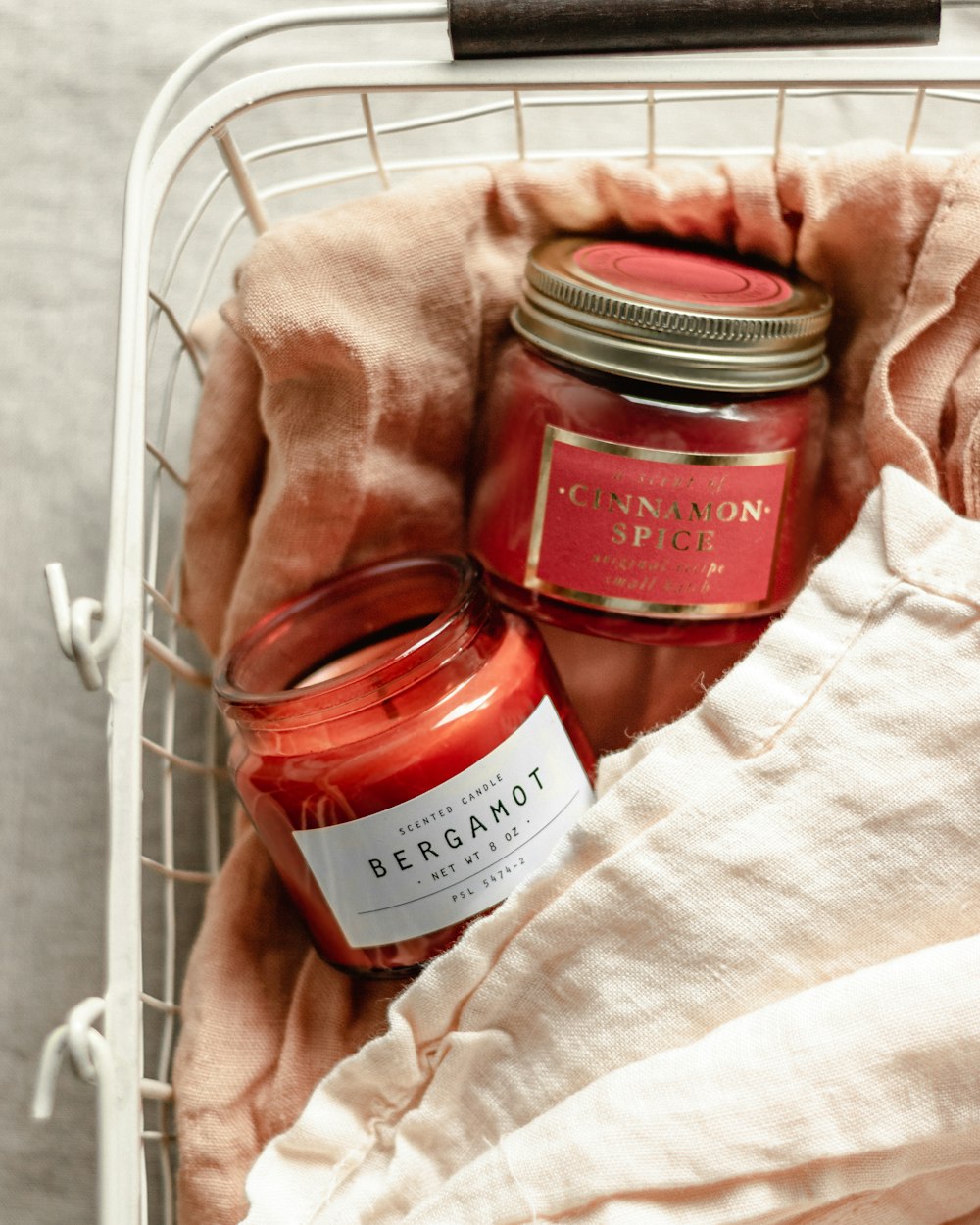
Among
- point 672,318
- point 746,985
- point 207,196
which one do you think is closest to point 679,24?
point 672,318

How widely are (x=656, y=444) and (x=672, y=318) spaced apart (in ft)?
0.15

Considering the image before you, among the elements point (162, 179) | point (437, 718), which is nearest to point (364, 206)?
point (162, 179)

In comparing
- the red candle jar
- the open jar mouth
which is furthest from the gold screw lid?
the open jar mouth

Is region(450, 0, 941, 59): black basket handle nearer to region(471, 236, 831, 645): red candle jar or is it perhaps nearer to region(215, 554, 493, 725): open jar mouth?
→ region(471, 236, 831, 645): red candle jar

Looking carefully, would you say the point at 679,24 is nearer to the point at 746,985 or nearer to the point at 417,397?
the point at 417,397

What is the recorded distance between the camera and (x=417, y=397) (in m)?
0.49

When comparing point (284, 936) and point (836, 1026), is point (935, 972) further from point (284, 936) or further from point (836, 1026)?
point (284, 936)

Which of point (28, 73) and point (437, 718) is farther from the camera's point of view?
point (28, 73)

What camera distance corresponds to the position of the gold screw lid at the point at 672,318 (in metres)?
0.42

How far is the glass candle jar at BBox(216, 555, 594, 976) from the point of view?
41 cm

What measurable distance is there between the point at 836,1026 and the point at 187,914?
35 cm

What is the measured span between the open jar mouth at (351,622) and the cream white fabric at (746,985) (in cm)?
10

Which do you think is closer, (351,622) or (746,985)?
(746,985)

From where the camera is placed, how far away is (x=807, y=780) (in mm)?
401
